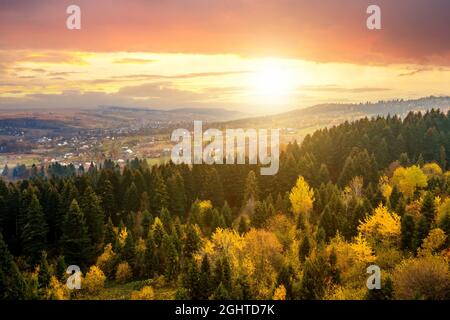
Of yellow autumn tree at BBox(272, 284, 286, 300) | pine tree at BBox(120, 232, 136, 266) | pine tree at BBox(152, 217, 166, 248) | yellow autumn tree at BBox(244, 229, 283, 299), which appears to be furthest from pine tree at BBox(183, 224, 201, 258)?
yellow autumn tree at BBox(272, 284, 286, 300)

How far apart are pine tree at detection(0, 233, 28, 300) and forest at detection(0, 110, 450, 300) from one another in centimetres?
22

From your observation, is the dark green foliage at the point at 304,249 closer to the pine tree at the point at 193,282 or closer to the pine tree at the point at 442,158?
the pine tree at the point at 193,282

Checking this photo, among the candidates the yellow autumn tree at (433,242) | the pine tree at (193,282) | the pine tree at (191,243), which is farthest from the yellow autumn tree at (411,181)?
the pine tree at (193,282)

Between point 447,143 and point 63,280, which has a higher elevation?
point 447,143

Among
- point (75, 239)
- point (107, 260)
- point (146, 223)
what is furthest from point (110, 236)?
point (107, 260)

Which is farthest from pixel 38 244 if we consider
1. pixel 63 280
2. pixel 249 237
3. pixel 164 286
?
pixel 249 237

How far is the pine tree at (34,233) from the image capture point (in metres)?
94.8

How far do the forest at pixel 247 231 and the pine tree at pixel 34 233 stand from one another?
0.23 metres

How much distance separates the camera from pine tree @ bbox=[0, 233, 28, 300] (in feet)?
216

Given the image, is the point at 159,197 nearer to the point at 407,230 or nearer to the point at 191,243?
the point at 191,243

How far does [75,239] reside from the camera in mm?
94938

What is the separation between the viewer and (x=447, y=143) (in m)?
154
